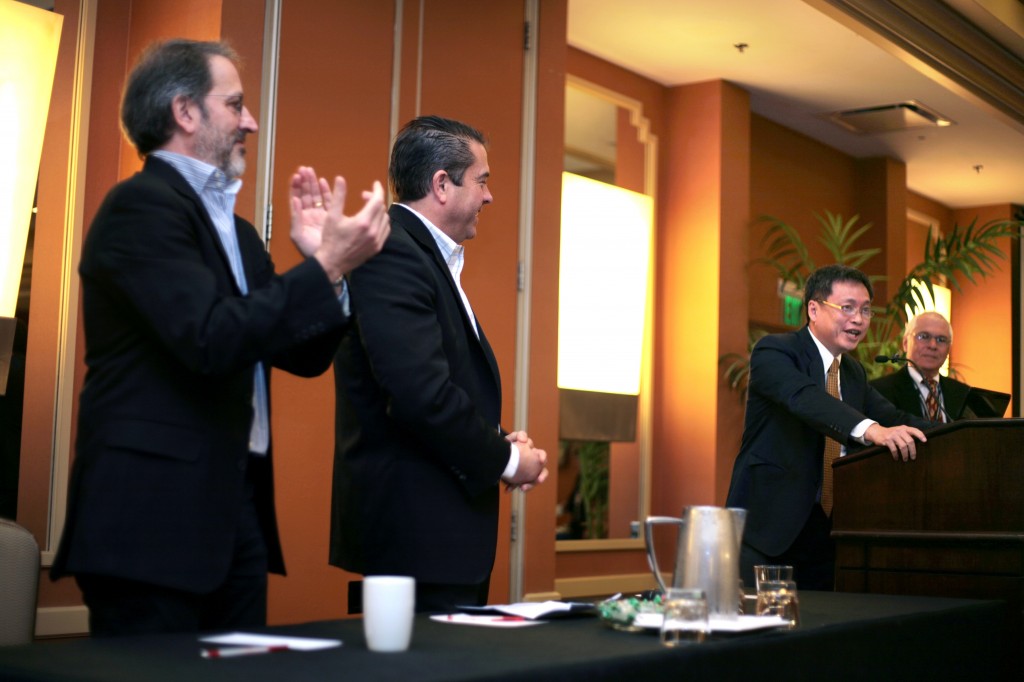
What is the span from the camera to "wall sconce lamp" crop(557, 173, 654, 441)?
251 inches

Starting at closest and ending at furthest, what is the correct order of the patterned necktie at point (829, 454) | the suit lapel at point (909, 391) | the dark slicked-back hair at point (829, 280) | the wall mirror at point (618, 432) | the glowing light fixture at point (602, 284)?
the patterned necktie at point (829, 454)
the dark slicked-back hair at point (829, 280)
the suit lapel at point (909, 391)
the glowing light fixture at point (602, 284)
the wall mirror at point (618, 432)

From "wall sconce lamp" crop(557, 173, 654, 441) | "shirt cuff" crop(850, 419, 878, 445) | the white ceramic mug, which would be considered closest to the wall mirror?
"wall sconce lamp" crop(557, 173, 654, 441)

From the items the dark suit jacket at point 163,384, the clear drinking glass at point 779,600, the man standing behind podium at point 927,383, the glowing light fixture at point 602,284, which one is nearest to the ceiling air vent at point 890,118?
the glowing light fixture at point 602,284

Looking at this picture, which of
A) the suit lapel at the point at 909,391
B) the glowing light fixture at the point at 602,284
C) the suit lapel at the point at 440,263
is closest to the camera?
the suit lapel at the point at 440,263

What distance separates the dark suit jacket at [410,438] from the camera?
2166 mm

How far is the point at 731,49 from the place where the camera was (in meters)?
6.48

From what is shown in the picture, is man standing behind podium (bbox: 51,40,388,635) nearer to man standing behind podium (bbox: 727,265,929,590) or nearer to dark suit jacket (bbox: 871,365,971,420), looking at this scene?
man standing behind podium (bbox: 727,265,929,590)

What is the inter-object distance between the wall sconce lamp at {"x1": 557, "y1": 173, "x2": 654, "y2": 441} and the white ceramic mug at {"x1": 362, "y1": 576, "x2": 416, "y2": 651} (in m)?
4.92

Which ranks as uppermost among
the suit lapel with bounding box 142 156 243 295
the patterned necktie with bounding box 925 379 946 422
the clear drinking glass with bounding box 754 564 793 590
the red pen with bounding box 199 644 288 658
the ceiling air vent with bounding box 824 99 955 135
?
the ceiling air vent with bounding box 824 99 955 135

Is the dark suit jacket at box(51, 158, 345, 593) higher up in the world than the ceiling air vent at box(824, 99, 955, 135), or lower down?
lower down

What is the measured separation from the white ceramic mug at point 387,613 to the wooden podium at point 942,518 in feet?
6.04

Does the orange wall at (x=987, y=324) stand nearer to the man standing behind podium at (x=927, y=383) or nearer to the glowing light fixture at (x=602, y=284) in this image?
the glowing light fixture at (x=602, y=284)

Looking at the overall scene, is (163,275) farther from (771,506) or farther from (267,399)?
(771,506)

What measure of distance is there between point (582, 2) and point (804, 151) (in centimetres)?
276
